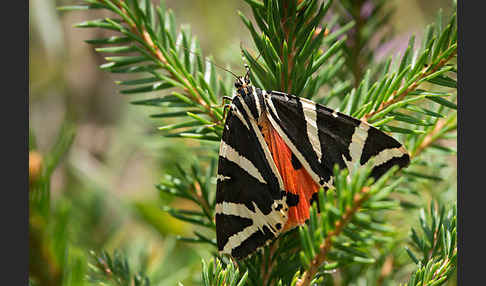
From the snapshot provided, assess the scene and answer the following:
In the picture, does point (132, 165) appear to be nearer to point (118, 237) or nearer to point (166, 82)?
point (118, 237)

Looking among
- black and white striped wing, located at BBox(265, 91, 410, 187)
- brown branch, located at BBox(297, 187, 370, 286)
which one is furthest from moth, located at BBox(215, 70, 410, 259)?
brown branch, located at BBox(297, 187, 370, 286)

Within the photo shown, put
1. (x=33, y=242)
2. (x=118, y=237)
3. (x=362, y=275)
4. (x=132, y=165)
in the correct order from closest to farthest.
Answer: (x=33, y=242) < (x=362, y=275) < (x=118, y=237) < (x=132, y=165)

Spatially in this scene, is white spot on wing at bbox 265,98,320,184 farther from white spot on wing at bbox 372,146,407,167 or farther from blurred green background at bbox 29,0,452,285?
blurred green background at bbox 29,0,452,285

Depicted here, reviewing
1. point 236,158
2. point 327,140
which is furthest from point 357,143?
point 236,158

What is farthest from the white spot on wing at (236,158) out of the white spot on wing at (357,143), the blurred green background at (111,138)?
the blurred green background at (111,138)

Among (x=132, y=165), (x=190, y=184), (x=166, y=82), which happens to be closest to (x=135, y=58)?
(x=166, y=82)
